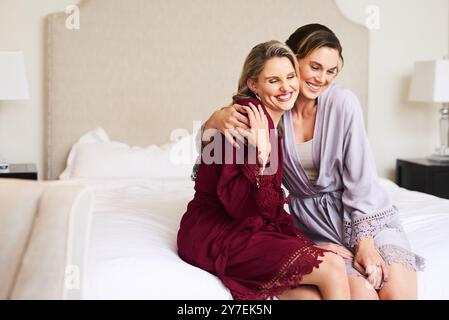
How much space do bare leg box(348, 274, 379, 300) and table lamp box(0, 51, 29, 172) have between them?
2.21 metres

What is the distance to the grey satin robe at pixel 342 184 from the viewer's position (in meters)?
2.00

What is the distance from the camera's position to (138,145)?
12.3ft

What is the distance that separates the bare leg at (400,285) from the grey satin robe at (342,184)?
3.5 inches

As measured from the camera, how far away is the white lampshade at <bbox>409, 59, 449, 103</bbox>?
3.78 metres

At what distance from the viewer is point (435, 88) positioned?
3779 mm

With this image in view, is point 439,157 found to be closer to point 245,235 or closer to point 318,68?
point 318,68

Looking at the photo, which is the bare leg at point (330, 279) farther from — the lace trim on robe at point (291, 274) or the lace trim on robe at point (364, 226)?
the lace trim on robe at point (364, 226)

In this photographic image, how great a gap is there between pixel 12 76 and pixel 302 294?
2.24 meters

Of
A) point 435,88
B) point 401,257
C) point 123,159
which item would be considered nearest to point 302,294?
point 401,257

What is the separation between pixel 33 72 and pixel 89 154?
631 mm

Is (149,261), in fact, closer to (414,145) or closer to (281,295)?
(281,295)

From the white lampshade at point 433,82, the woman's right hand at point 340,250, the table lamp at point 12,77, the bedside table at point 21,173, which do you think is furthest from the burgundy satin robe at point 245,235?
the white lampshade at point 433,82

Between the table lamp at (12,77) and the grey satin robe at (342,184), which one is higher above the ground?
the table lamp at (12,77)

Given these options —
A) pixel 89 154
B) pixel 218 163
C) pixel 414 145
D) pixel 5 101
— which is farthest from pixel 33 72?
pixel 414 145
